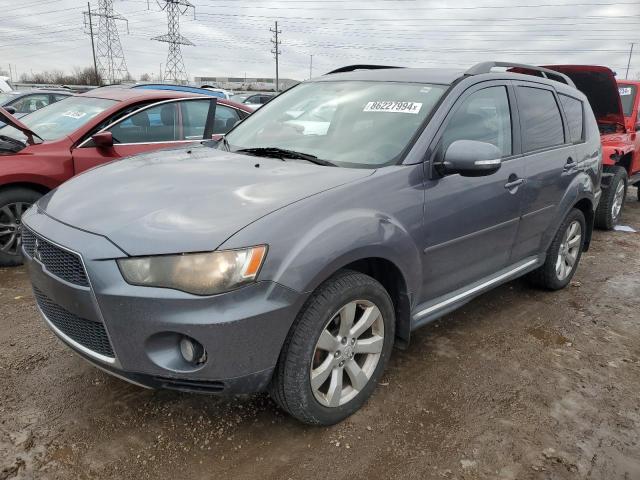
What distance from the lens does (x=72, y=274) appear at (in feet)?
6.93

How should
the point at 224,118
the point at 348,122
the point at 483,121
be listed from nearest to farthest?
1. the point at 348,122
2. the point at 483,121
3. the point at 224,118

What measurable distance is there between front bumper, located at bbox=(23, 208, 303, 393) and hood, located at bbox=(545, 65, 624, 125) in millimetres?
5912

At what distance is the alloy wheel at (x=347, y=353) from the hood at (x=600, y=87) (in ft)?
17.8

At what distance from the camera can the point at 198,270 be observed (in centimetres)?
195

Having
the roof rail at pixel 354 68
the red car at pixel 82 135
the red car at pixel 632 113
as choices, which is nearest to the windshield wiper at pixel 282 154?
the roof rail at pixel 354 68

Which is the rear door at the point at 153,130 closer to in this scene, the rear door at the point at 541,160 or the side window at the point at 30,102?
the rear door at the point at 541,160

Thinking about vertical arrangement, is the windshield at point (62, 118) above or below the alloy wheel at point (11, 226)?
above

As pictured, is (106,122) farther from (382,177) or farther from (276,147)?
(382,177)

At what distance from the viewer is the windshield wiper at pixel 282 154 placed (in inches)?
107

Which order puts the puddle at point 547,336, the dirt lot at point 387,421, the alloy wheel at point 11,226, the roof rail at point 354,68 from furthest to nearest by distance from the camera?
the alloy wheel at point 11,226 < the roof rail at point 354,68 < the puddle at point 547,336 < the dirt lot at point 387,421

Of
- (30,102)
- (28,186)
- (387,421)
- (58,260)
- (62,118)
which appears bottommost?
(387,421)

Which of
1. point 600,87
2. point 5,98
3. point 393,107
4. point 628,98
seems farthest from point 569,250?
point 5,98

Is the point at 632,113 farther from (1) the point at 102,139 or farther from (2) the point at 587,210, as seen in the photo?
(1) the point at 102,139

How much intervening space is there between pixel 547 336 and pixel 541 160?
1229mm
